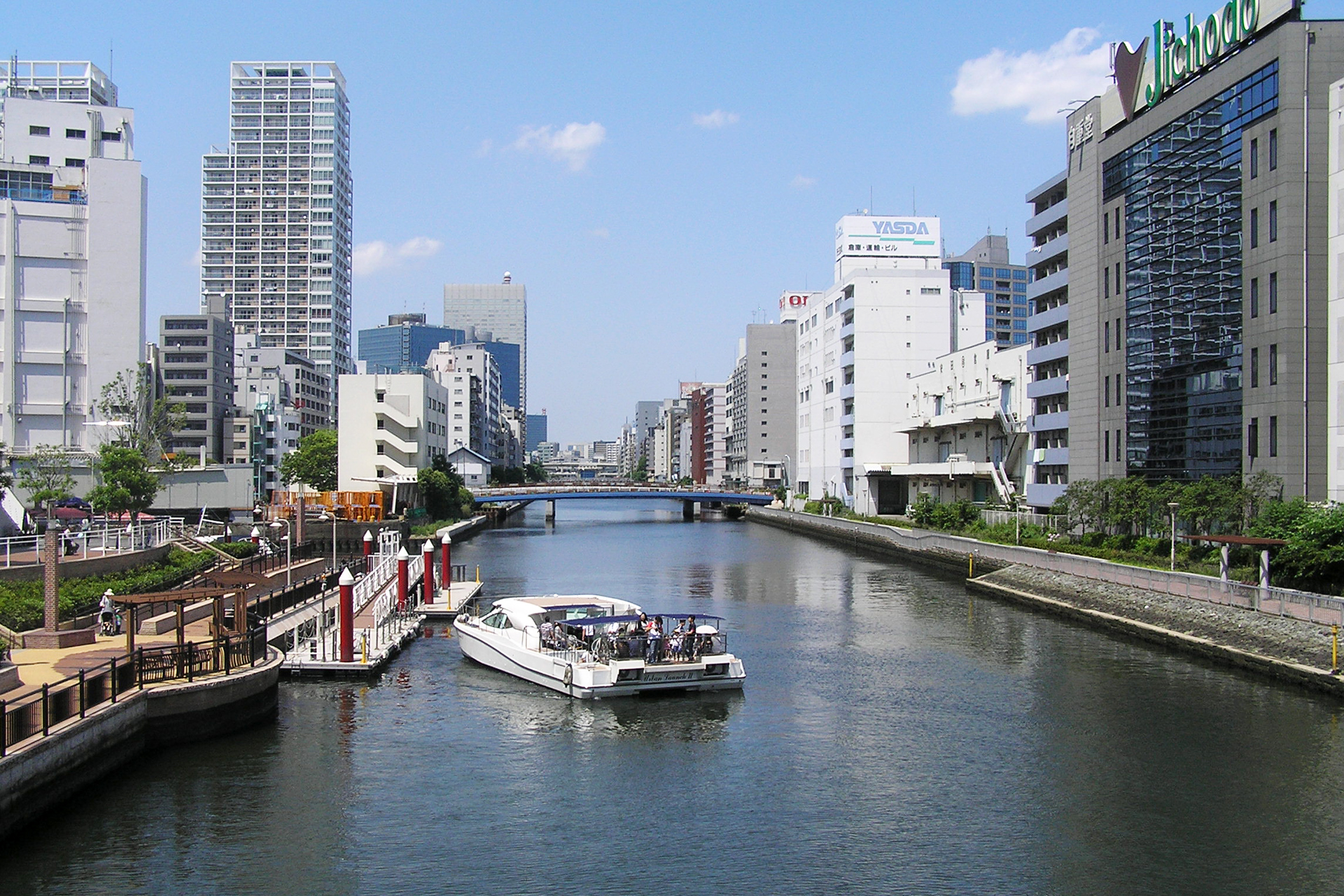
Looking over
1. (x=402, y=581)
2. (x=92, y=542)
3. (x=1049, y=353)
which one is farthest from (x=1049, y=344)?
(x=92, y=542)

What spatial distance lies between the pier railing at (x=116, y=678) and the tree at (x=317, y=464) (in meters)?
81.7

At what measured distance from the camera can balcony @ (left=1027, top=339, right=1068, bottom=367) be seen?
65.2 metres

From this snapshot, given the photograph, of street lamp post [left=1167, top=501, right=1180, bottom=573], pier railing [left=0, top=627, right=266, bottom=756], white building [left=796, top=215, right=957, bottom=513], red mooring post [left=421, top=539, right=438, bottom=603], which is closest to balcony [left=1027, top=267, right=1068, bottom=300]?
street lamp post [left=1167, top=501, right=1180, bottom=573]

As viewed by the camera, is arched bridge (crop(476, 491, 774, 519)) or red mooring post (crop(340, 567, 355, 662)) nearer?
red mooring post (crop(340, 567, 355, 662))

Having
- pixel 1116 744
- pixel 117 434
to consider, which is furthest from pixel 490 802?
pixel 117 434

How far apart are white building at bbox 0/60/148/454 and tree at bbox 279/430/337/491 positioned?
3128 centimetres

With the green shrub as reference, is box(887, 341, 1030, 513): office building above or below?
above

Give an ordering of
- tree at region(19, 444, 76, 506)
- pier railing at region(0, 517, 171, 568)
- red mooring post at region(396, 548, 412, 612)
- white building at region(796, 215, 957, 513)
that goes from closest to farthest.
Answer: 1. pier railing at region(0, 517, 171, 568)
2. red mooring post at region(396, 548, 412, 612)
3. tree at region(19, 444, 76, 506)
4. white building at region(796, 215, 957, 513)

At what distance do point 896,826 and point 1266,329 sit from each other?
32.6m

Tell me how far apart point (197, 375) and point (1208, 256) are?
11108 cm

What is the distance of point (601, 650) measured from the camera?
30344mm

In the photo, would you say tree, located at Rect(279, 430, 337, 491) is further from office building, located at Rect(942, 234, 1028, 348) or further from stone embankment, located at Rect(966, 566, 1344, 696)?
office building, located at Rect(942, 234, 1028, 348)

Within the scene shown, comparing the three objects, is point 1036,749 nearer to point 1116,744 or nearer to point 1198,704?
point 1116,744

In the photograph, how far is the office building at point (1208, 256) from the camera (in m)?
40.5
